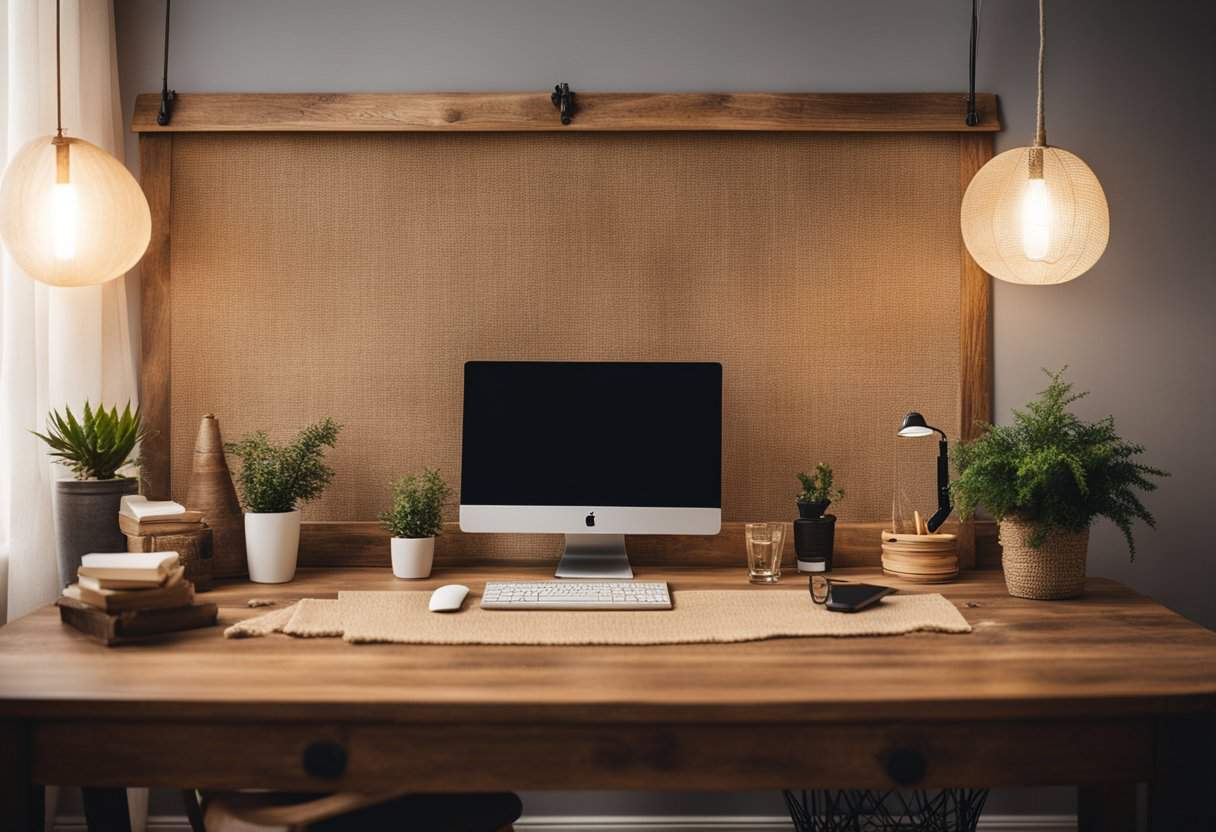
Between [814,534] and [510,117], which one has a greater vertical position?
[510,117]

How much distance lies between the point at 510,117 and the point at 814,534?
127cm

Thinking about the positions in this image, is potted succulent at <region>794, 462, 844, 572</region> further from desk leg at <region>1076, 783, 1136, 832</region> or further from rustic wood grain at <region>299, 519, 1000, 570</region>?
desk leg at <region>1076, 783, 1136, 832</region>

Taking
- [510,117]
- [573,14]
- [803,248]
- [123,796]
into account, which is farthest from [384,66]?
[123,796]

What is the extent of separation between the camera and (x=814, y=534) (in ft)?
7.04

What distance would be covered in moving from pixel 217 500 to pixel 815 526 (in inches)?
55.0

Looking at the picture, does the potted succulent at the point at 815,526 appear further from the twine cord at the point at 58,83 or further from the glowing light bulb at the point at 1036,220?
the twine cord at the point at 58,83

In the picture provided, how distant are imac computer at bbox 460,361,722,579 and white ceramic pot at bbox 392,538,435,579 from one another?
11 cm

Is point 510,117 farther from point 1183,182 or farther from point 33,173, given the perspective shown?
point 1183,182

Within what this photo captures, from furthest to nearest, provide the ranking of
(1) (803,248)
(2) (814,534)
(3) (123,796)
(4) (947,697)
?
1. (1) (803,248)
2. (2) (814,534)
3. (3) (123,796)
4. (4) (947,697)

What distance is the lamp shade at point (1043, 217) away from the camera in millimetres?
2025

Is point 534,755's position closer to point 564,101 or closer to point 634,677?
point 634,677

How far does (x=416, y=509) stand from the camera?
2084mm

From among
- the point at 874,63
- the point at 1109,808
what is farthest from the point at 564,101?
the point at 1109,808

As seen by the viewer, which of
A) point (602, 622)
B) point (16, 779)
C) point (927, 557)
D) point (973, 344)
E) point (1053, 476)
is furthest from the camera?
point (973, 344)
